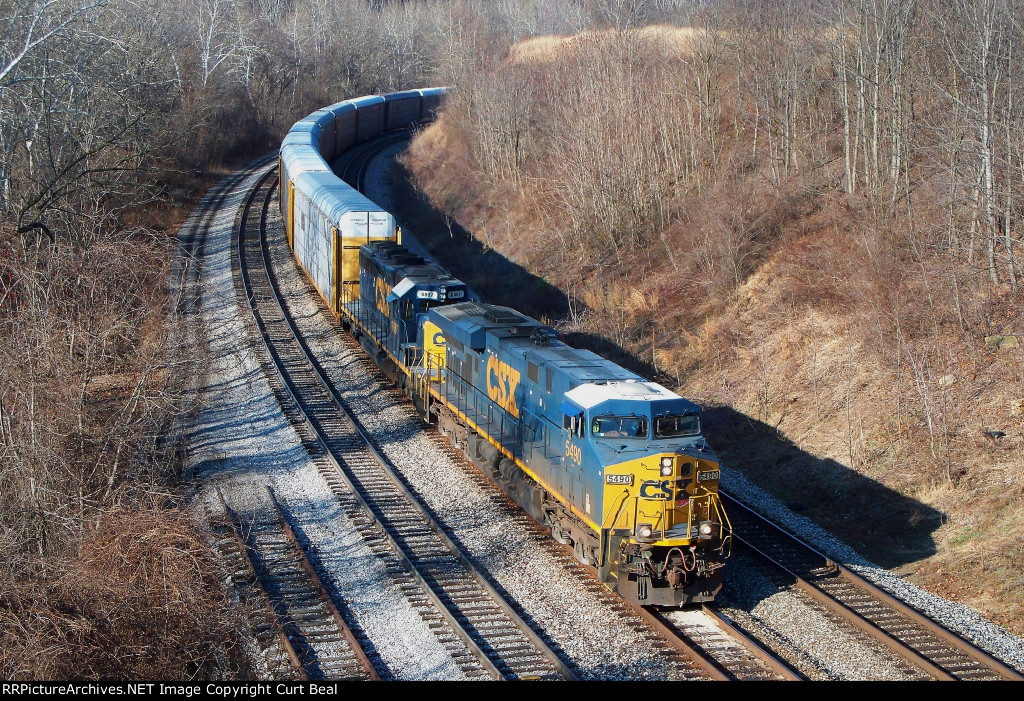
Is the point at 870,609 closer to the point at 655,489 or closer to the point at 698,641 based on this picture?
the point at 698,641

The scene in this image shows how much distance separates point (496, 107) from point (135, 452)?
3031 cm

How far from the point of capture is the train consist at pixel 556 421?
13930 millimetres

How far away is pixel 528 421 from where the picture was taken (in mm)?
17094

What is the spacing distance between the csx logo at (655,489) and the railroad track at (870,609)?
10.3ft

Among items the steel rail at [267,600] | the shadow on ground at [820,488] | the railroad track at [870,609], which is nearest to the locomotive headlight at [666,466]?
the railroad track at [870,609]

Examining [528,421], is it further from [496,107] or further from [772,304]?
[496,107]

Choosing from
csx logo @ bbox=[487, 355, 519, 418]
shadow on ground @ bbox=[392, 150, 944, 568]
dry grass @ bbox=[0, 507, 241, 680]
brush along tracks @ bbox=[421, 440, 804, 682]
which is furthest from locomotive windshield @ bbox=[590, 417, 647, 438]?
→ dry grass @ bbox=[0, 507, 241, 680]

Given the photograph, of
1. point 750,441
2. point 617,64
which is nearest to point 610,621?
point 750,441

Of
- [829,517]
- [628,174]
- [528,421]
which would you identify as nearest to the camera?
[528,421]

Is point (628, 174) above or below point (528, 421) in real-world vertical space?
above

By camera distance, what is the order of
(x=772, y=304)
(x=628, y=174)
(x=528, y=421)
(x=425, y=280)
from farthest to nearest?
(x=628, y=174)
(x=772, y=304)
(x=425, y=280)
(x=528, y=421)

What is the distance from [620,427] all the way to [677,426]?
91 centimetres

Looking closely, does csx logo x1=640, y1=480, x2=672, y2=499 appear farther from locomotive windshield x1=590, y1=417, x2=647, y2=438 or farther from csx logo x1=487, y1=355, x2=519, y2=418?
csx logo x1=487, y1=355, x2=519, y2=418

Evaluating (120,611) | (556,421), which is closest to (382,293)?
(556,421)
